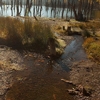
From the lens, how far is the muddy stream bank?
332 inches

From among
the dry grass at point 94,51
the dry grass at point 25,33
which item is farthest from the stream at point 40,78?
the dry grass at point 25,33

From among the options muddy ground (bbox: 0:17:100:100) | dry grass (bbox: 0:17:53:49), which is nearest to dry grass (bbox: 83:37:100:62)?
muddy ground (bbox: 0:17:100:100)

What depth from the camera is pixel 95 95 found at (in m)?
8.54

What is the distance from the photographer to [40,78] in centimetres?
1011

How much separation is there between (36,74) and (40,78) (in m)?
0.55

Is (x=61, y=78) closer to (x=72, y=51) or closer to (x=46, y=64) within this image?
(x=46, y=64)

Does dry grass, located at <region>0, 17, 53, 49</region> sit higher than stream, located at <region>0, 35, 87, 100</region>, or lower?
higher

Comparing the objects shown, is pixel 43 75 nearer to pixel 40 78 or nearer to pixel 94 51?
pixel 40 78

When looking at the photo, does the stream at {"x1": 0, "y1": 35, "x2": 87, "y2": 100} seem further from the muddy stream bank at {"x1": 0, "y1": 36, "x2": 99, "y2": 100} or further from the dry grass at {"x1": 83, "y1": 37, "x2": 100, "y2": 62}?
the dry grass at {"x1": 83, "y1": 37, "x2": 100, "y2": 62}

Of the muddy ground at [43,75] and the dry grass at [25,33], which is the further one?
the dry grass at [25,33]

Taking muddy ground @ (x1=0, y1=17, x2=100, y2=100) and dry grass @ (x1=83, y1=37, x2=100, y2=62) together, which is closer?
muddy ground @ (x1=0, y1=17, x2=100, y2=100)

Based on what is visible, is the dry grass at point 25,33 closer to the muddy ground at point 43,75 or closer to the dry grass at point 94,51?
the muddy ground at point 43,75

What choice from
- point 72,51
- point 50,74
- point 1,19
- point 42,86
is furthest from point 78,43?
point 42,86

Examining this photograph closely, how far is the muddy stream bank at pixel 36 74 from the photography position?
8445 millimetres
